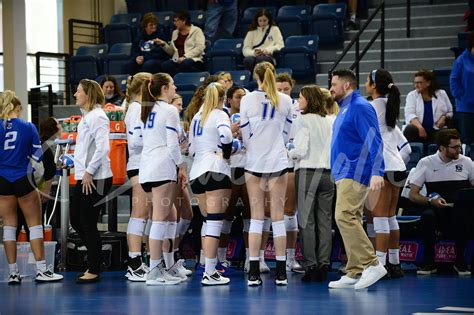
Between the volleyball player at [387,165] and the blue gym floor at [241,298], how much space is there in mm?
384

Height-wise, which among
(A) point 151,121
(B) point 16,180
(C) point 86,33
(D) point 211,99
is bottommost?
(B) point 16,180

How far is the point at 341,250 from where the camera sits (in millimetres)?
9625

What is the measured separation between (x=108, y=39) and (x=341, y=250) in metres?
7.31

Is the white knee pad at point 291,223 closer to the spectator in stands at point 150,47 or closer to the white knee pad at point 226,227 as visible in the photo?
the white knee pad at point 226,227

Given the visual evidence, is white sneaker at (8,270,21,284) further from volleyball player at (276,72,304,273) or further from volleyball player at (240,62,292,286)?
volleyball player at (276,72,304,273)

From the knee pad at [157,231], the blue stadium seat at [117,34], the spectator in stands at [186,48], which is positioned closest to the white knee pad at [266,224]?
the knee pad at [157,231]

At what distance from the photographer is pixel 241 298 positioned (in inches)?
292

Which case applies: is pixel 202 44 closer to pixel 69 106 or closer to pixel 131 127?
pixel 69 106

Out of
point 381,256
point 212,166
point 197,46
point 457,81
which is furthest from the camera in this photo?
point 197,46

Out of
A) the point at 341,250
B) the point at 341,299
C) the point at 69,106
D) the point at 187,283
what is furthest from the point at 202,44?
the point at 341,299

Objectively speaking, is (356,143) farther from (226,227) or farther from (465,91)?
(465,91)

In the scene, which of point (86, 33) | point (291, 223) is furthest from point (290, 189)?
point (86, 33)

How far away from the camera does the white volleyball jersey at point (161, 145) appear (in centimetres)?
816

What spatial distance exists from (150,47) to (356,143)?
6456 millimetres
